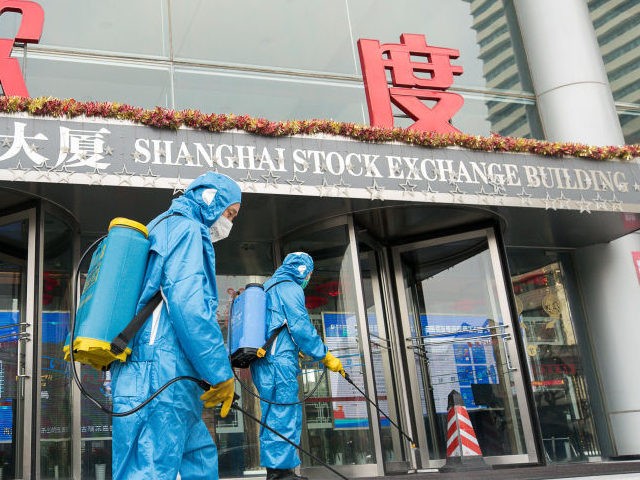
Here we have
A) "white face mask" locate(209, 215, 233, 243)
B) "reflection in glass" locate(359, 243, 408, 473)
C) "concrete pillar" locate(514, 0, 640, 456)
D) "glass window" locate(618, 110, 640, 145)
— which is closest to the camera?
"white face mask" locate(209, 215, 233, 243)

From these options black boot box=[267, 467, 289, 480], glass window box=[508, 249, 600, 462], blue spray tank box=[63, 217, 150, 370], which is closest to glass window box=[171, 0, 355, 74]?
glass window box=[508, 249, 600, 462]

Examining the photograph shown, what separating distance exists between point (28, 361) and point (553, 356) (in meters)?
6.99

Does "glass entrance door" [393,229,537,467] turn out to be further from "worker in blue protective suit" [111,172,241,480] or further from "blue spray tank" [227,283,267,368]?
"worker in blue protective suit" [111,172,241,480]

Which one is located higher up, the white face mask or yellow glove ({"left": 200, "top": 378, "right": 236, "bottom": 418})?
the white face mask

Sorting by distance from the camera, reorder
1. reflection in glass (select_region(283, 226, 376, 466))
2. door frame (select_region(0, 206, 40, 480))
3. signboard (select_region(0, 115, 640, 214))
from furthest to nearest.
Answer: reflection in glass (select_region(283, 226, 376, 466)), door frame (select_region(0, 206, 40, 480)), signboard (select_region(0, 115, 640, 214))

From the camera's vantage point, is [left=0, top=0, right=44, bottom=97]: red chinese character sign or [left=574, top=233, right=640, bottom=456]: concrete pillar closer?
[left=0, top=0, right=44, bottom=97]: red chinese character sign

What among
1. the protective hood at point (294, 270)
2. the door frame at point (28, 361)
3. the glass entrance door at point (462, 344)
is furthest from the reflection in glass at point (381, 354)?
the door frame at point (28, 361)

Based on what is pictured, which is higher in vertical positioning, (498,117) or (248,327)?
(498,117)

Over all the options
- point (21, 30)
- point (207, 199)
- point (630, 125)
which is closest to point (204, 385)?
point (207, 199)

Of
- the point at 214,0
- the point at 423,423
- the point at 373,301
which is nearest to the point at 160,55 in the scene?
the point at 214,0

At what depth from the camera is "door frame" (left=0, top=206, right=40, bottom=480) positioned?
621cm

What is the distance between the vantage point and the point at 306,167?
22.9 feet

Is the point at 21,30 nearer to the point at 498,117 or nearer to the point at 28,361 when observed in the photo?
the point at 28,361

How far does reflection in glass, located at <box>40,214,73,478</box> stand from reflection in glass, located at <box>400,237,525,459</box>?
4057 millimetres
